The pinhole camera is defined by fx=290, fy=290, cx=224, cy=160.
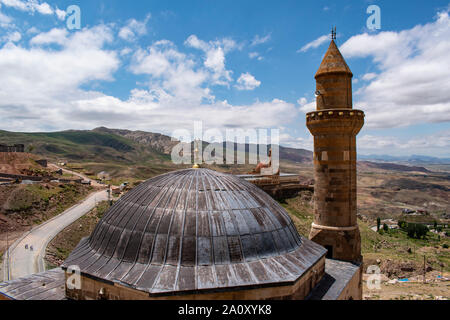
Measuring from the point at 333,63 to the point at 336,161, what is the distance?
6.67m

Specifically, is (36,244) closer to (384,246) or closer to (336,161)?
(336,161)

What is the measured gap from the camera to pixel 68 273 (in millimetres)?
12242

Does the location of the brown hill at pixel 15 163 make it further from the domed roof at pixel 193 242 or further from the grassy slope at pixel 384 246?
the domed roof at pixel 193 242

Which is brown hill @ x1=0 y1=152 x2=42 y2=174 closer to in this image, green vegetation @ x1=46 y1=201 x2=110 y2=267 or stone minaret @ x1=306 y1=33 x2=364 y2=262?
green vegetation @ x1=46 y1=201 x2=110 y2=267

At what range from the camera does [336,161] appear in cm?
1958

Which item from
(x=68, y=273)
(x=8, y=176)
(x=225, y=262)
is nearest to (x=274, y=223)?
(x=225, y=262)

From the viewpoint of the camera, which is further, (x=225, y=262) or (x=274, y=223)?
(x=274, y=223)

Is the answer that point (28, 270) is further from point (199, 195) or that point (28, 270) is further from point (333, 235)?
point (333, 235)

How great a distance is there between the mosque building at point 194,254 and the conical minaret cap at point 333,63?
10561 millimetres

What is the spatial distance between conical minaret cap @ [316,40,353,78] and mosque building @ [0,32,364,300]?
34.7ft

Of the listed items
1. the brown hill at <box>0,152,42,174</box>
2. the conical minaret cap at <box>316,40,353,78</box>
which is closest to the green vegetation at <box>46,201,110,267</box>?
the conical minaret cap at <box>316,40,353,78</box>

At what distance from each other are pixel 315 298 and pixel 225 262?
465cm

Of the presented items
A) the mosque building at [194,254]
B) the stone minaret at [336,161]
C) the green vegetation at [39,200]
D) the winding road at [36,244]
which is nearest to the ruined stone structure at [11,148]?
the green vegetation at [39,200]

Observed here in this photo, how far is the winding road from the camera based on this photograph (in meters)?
30.1
